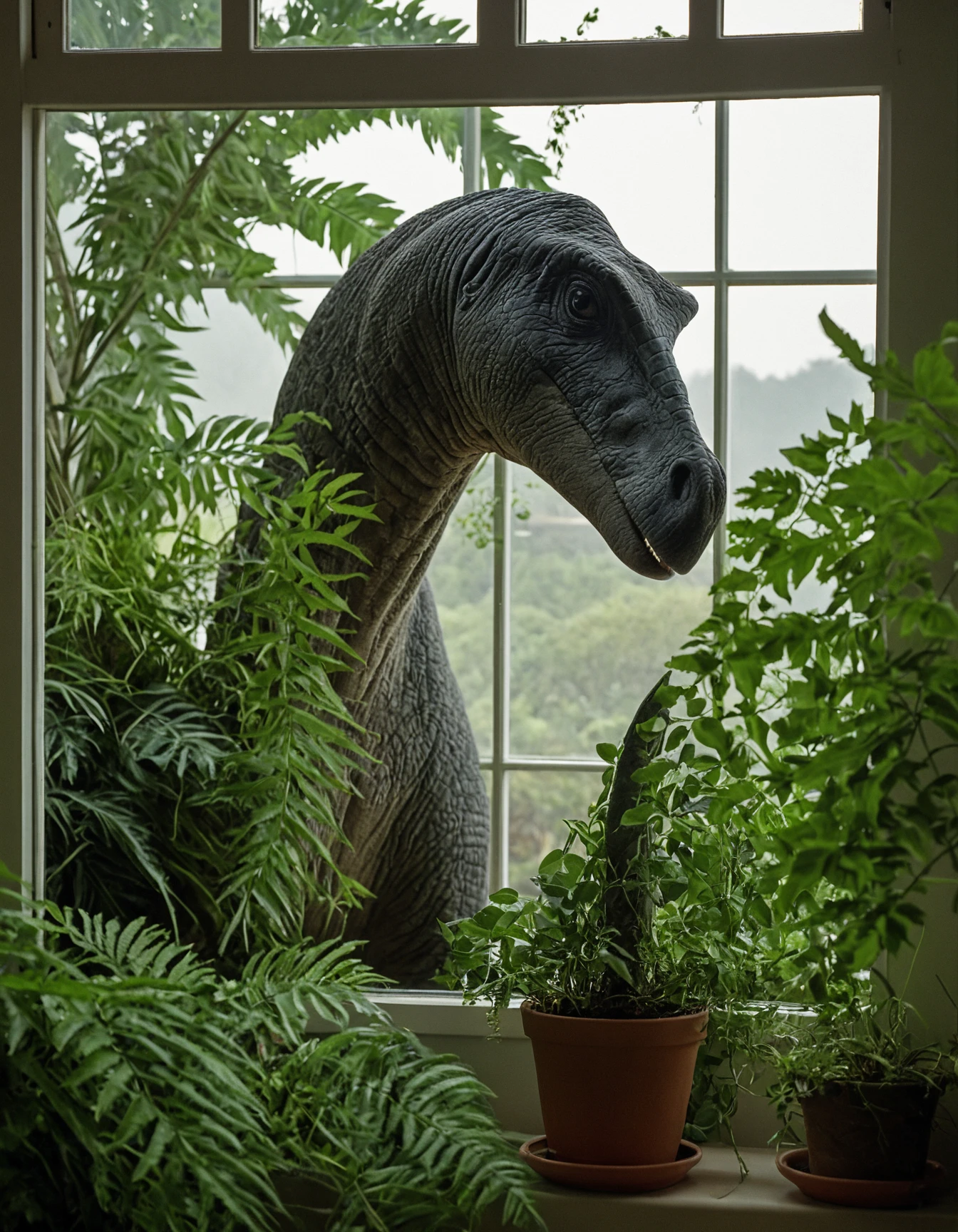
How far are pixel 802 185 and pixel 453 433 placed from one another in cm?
125

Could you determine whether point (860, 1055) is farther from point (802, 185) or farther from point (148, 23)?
point (802, 185)

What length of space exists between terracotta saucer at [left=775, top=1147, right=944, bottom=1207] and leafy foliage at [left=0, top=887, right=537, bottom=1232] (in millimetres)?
255

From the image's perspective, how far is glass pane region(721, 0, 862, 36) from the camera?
3.99 feet

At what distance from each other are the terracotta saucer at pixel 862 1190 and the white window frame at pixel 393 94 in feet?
2.47

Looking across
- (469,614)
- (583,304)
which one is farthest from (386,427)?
(469,614)

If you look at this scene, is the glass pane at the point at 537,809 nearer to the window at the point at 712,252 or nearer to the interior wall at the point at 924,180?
the window at the point at 712,252

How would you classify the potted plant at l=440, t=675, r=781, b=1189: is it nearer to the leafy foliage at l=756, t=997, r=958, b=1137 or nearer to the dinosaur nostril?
the leafy foliage at l=756, t=997, r=958, b=1137

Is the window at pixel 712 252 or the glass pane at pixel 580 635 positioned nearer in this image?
the window at pixel 712 252

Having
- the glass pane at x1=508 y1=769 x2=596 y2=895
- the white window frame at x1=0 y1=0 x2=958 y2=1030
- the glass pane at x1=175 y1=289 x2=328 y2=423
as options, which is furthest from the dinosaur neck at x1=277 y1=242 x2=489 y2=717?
the glass pane at x1=508 y1=769 x2=596 y2=895

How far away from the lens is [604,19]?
1.31m

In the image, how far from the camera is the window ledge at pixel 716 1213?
1.12 metres

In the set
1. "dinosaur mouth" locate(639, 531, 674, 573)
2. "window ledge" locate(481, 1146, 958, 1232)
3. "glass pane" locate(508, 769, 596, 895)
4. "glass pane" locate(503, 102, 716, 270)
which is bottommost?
"glass pane" locate(508, 769, 596, 895)

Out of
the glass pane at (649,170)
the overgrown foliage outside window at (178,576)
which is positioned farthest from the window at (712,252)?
the overgrown foliage outside window at (178,576)

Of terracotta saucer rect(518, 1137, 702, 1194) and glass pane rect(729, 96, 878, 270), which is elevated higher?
glass pane rect(729, 96, 878, 270)
